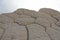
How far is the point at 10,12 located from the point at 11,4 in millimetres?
123

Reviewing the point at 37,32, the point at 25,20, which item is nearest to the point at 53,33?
the point at 37,32

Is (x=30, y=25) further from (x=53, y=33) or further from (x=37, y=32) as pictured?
(x=53, y=33)

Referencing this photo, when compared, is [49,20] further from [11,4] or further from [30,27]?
[11,4]

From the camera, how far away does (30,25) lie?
1673mm

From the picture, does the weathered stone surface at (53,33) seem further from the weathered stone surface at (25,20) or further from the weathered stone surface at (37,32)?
the weathered stone surface at (25,20)

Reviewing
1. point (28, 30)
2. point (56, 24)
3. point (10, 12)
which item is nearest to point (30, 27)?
point (28, 30)

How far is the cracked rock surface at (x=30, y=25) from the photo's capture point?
1469mm

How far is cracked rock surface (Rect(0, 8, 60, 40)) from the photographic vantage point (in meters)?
1.47

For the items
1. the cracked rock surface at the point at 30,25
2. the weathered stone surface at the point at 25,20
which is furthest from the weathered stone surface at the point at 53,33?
the weathered stone surface at the point at 25,20

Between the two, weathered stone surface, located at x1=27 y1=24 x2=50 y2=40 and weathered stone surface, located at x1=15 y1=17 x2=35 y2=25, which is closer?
weathered stone surface, located at x1=27 y1=24 x2=50 y2=40

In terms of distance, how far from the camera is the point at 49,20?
1776 mm

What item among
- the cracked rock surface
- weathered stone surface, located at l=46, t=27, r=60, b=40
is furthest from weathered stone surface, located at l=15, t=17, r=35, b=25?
weathered stone surface, located at l=46, t=27, r=60, b=40

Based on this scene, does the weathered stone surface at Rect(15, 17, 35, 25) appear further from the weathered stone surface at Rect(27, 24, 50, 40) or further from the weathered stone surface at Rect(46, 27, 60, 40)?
the weathered stone surface at Rect(46, 27, 60, 40)

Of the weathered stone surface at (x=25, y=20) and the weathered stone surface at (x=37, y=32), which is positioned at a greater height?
the weathered stone surface at (x=25, y=20)
